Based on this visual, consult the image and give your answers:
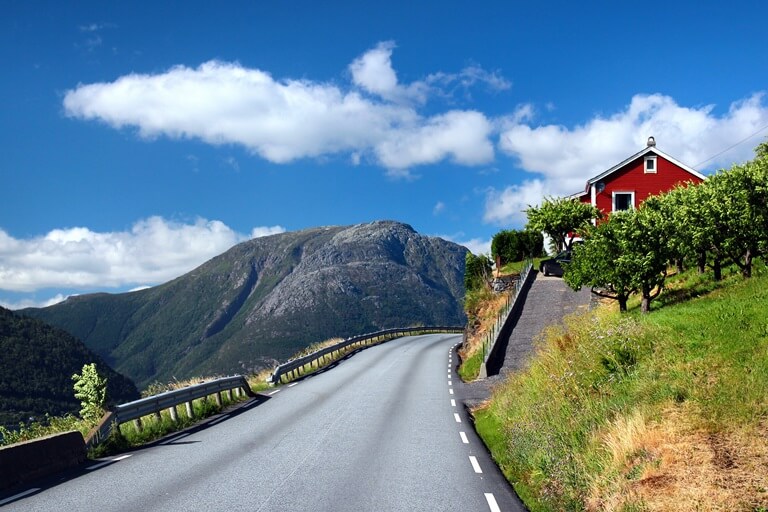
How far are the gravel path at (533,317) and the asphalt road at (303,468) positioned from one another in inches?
223

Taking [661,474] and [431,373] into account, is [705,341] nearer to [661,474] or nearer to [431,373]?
[661,474]

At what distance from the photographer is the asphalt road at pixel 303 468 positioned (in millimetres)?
8805

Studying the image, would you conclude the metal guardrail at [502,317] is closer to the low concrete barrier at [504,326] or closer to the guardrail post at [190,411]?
the low concrete barrier at [504,326]

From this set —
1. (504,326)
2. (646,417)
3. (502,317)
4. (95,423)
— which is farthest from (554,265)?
(646,417)

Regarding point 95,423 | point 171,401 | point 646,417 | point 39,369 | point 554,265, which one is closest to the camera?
point 646,417

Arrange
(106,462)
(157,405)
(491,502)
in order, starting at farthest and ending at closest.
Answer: (157,405), (106,462), (491,502)

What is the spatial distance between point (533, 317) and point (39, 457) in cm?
2913

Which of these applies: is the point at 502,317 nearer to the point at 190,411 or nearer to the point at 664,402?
the point at 190,411

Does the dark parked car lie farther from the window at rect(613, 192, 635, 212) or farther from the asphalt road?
the asphalt road

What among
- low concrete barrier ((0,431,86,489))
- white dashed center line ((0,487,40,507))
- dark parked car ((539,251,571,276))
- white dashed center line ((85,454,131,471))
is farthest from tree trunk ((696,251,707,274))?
white dashed center line ((0,487,40,507))

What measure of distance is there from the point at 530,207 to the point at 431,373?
25.2 meters

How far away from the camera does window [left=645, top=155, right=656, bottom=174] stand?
4853cm

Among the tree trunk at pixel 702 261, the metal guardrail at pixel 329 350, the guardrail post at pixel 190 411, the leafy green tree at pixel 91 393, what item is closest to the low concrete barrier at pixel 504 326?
the metal guardrail at pixel 329 350

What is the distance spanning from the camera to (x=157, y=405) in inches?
627
